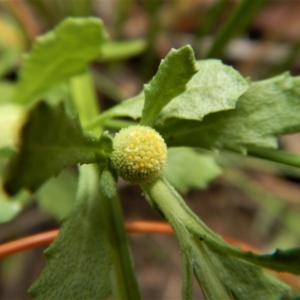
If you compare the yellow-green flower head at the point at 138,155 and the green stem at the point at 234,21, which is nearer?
the yellow-green flower head at the point at 138,155

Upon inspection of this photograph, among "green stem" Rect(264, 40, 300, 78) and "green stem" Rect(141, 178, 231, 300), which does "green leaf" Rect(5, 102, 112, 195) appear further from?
"green stem" Rect(264, 40, 300, 78)

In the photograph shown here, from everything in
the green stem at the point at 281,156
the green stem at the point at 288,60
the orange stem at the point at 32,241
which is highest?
the green stem at the point at 288,60

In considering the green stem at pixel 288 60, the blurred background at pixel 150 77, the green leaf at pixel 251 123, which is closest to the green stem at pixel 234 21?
the blurred background at pixel 150 77

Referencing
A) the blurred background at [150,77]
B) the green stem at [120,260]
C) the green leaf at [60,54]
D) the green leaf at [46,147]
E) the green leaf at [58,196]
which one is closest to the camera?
the green leaf at [46,147]

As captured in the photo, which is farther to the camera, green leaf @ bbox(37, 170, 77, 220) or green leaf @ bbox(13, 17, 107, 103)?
green leaf @ bbox(37, 170, 77, 220)

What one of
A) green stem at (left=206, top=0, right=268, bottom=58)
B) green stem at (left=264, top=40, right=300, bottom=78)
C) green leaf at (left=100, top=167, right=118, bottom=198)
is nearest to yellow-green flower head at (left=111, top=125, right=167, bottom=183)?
green leaf at (left=100, top=167, right=118, bottom=198)

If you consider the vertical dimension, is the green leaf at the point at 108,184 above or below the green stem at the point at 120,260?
above

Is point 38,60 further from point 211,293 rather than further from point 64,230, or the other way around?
point 211,293

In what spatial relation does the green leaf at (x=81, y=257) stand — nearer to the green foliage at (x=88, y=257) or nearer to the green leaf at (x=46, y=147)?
the green foliage at (x=88, y=257)
